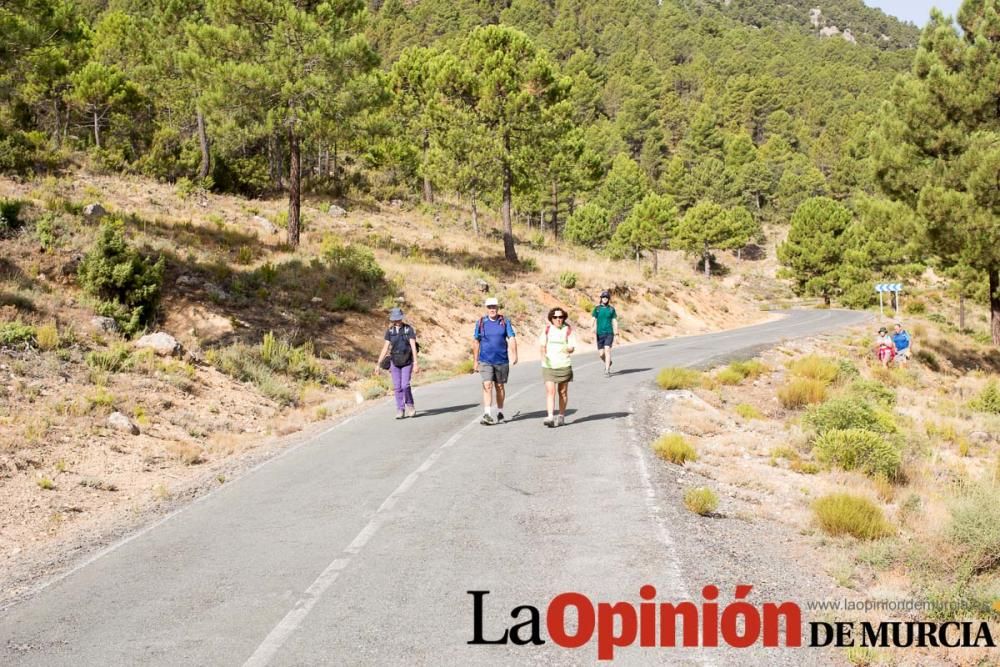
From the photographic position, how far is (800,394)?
1589cm

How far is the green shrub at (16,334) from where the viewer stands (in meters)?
13.3

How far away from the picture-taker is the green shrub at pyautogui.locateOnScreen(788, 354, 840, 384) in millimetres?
18266

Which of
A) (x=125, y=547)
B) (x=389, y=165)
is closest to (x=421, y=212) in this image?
(x=389, y=165)

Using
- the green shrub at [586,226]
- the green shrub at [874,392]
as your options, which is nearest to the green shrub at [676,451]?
the green shrub at [874,392]

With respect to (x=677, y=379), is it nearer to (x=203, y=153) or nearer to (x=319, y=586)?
(x=319, y=586)

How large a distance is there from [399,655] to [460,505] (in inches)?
117

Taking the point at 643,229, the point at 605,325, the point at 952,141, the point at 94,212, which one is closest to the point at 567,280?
the point at 952,141

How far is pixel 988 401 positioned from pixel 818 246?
153 ft

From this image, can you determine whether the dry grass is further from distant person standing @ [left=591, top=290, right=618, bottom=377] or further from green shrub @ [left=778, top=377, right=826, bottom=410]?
green shrub @ [left=778, top=377, right=826, bottom=410]

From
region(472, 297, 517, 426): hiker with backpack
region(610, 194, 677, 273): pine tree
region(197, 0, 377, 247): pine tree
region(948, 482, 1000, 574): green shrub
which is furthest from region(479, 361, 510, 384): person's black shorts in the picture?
region(610, 194, 677, 273): pine tree

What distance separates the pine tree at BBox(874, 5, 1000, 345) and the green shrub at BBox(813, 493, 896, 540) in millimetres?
19323

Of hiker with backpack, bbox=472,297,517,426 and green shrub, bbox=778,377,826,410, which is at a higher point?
hiker with backpack, bbox=472,297,517,426

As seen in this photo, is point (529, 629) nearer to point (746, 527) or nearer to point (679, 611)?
point (679, 611)

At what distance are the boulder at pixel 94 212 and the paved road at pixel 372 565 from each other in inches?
652
